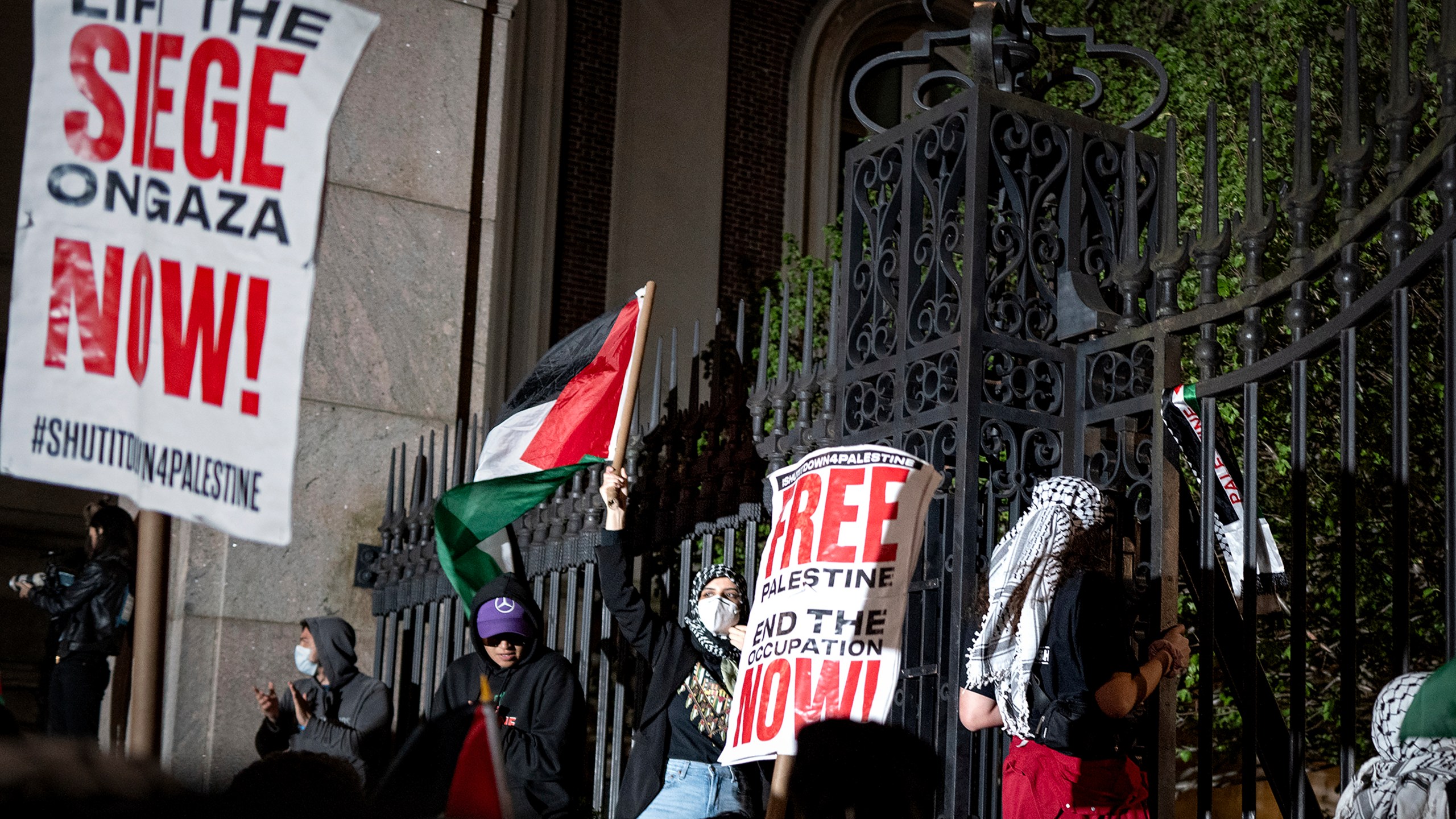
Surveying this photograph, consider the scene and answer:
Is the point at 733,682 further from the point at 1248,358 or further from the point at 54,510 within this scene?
Answer: the point at 54,510

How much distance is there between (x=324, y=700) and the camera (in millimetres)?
8023

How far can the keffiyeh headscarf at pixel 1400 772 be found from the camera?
3756 millimetres

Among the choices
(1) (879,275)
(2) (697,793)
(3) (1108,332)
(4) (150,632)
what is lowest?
(2) (697,793)

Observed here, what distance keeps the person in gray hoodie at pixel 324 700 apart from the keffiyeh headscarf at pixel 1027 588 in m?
3.66

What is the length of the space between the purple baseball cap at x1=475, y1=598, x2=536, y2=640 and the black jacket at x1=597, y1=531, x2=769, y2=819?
39 centimetres

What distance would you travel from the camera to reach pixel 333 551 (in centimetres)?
864

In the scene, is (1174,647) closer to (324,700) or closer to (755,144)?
(324,700)

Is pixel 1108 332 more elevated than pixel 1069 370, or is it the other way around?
pixel 1108 332

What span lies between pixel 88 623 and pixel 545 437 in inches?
116

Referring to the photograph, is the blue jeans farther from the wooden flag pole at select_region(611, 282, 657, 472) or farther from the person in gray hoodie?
the person in gray hoodie

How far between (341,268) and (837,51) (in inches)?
477

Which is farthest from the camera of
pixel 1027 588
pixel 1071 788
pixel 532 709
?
pixel 532 709

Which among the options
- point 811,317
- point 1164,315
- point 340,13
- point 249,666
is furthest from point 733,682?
point 340,13

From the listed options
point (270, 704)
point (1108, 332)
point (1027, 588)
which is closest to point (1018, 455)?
point (1108, 332)
